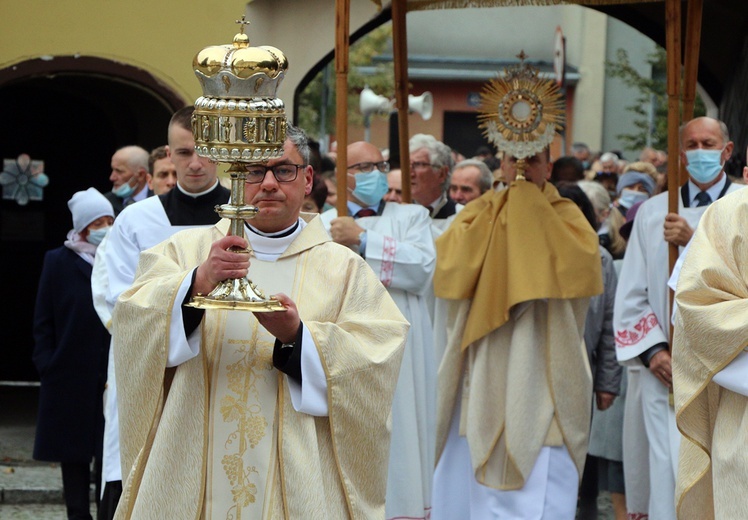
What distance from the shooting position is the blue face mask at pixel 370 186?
768 cm

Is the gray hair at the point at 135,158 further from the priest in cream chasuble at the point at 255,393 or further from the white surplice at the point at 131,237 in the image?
the priest in cream chasuble at the point at 255,393

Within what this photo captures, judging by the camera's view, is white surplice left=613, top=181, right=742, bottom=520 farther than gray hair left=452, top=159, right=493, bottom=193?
No

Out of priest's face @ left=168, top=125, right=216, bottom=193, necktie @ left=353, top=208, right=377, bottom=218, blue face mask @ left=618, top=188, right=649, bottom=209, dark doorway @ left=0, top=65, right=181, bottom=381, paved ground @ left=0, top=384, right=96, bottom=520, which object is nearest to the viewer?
priest's face @ left=168, top=125, right=216, bottom=193

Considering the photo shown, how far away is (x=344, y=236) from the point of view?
22.8ft

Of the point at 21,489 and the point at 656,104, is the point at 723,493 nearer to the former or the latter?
the point at 21,489

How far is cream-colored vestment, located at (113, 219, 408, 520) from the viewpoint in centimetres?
431

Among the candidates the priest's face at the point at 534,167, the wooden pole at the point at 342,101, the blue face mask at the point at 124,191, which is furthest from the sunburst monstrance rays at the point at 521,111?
the blue face mask at the point at 124,191

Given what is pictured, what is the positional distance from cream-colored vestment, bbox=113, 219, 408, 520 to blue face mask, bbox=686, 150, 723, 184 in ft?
10.6

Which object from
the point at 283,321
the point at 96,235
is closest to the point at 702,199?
the point at 96,235

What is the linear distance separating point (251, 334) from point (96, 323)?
13.4 ft

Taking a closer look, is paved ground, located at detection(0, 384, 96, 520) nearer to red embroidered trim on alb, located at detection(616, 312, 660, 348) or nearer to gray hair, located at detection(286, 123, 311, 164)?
red embroidered trim on alb, located at detection(616, 312, 660, 348)

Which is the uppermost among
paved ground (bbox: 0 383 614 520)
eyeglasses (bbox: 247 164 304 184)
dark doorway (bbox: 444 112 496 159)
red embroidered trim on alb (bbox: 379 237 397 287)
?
dark doorway (bbox: 444 112 496 159)

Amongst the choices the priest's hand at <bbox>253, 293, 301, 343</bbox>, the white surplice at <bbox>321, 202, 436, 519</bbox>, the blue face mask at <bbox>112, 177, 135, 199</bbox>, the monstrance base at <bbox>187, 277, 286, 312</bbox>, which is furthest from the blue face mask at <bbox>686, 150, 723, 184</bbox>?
the monstrance base at <bbox>187, 277, 286, 312</bbox>

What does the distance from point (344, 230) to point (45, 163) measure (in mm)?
7135
